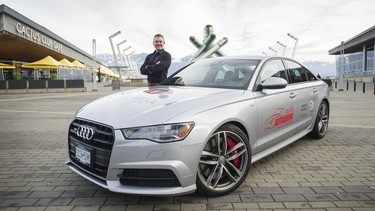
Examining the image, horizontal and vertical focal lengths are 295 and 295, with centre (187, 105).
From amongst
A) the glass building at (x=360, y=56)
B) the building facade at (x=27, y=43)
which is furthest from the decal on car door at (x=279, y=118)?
the glass building at (x=360, y=56)

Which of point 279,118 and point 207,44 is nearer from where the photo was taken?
point 279,118

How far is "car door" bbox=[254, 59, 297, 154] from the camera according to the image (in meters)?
3.58

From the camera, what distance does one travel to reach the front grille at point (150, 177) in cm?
261

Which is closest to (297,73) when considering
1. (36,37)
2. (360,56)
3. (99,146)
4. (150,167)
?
(150,167)

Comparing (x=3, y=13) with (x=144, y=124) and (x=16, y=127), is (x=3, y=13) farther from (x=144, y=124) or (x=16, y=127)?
(x=144, y=124)

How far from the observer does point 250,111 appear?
3371mm

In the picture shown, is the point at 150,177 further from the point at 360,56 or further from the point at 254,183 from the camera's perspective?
the point at 360,56

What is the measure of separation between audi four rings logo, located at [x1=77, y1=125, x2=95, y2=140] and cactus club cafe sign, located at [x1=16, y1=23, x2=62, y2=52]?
2813cm

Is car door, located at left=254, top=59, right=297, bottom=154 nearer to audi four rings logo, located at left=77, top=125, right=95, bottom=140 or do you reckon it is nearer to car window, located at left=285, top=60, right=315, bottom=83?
car window, located at left=285, top=60, right=315, bottom=83

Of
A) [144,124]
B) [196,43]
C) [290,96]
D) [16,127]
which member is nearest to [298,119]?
[290,96]

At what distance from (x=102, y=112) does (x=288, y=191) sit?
2166 millimetres

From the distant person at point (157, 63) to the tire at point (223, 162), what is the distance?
296cm

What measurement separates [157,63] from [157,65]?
44mm

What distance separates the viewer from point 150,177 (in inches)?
103
